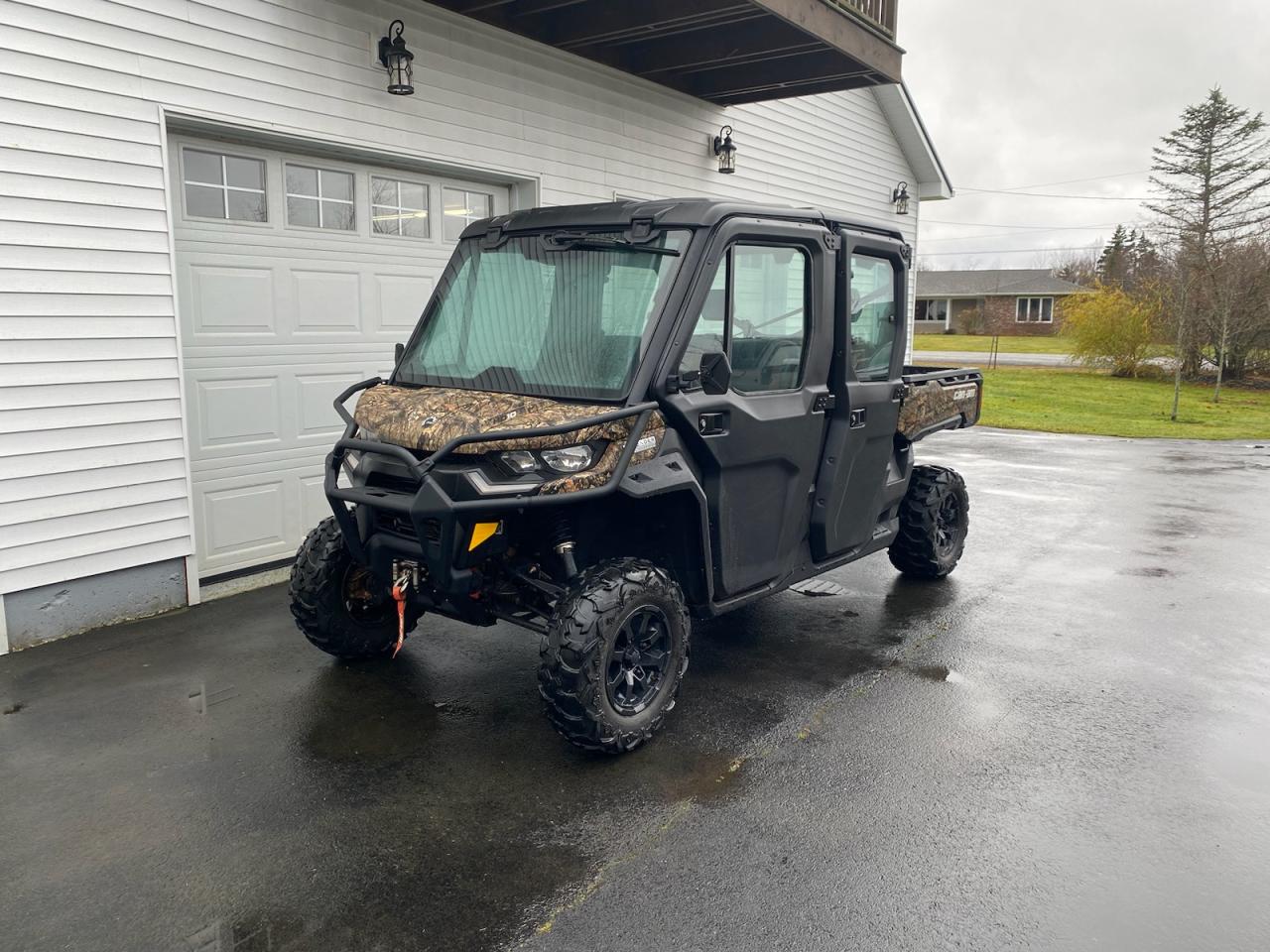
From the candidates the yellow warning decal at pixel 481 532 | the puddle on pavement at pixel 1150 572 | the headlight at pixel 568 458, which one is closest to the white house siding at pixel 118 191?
the yellow warning decal at pixel 481 532

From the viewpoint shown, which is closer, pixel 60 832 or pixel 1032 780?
pixel 60 832

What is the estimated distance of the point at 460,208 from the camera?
7.64 metres

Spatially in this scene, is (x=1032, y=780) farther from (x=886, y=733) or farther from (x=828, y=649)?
(x=828, y=649)

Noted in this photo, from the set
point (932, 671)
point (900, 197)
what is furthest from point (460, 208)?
point (900, 197)

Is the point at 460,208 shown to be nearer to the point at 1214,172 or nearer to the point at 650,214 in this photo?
the point at 650,214

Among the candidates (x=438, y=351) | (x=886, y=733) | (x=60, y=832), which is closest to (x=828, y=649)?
(x=886, y=733)

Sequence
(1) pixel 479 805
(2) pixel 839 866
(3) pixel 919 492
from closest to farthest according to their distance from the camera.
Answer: (2) pixel 839 866
(1) pixel 479 805
(3) pixel 919 492

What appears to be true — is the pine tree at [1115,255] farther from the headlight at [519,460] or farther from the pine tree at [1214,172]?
the headlight at [519,460]

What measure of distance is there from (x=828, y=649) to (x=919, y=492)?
5.14ft

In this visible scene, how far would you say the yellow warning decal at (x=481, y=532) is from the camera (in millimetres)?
3668

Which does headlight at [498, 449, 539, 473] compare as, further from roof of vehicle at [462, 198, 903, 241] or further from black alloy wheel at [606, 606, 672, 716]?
roof of vehicle at [462, 198, 903, 241]

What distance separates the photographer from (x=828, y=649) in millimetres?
5297

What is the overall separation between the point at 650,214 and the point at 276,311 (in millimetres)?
3219

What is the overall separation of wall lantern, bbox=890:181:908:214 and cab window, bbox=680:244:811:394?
32.5 ft
